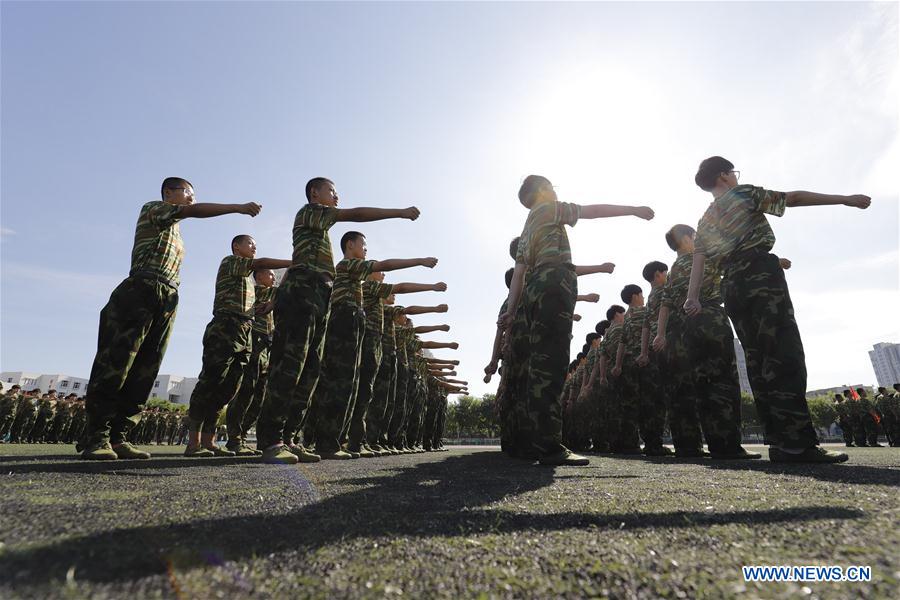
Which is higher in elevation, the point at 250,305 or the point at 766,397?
the point at 250,305

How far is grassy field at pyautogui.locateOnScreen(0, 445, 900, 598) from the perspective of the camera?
78 cm

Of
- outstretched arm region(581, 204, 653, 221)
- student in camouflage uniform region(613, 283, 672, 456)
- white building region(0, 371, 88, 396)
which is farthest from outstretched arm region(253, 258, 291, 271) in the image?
white building region(0, 371, 88, 396)

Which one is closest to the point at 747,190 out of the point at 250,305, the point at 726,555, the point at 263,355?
the point at 726,555

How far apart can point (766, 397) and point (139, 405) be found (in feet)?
17.6

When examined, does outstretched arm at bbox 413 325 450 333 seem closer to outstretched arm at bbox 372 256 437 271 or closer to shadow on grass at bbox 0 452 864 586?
outstretched arm at bbox 372 256 437 271

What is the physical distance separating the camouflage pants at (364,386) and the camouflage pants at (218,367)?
1.61 meters

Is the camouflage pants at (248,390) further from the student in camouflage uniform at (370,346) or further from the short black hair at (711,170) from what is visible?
the short black hair at (711,170)

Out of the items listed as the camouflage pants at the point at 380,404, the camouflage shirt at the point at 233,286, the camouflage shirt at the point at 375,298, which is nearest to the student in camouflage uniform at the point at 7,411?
the camouflage pants at the point at 380,404

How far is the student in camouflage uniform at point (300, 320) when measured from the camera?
3.95 m

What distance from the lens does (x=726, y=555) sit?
0.96 meters

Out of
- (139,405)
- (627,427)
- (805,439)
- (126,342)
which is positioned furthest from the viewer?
(627,427)

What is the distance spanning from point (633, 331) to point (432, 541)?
7.46 meters

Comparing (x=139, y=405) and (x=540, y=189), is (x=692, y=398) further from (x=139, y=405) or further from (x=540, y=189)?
(x=139, y=405)

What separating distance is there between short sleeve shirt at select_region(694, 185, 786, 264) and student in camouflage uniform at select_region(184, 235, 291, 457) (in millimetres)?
4563
